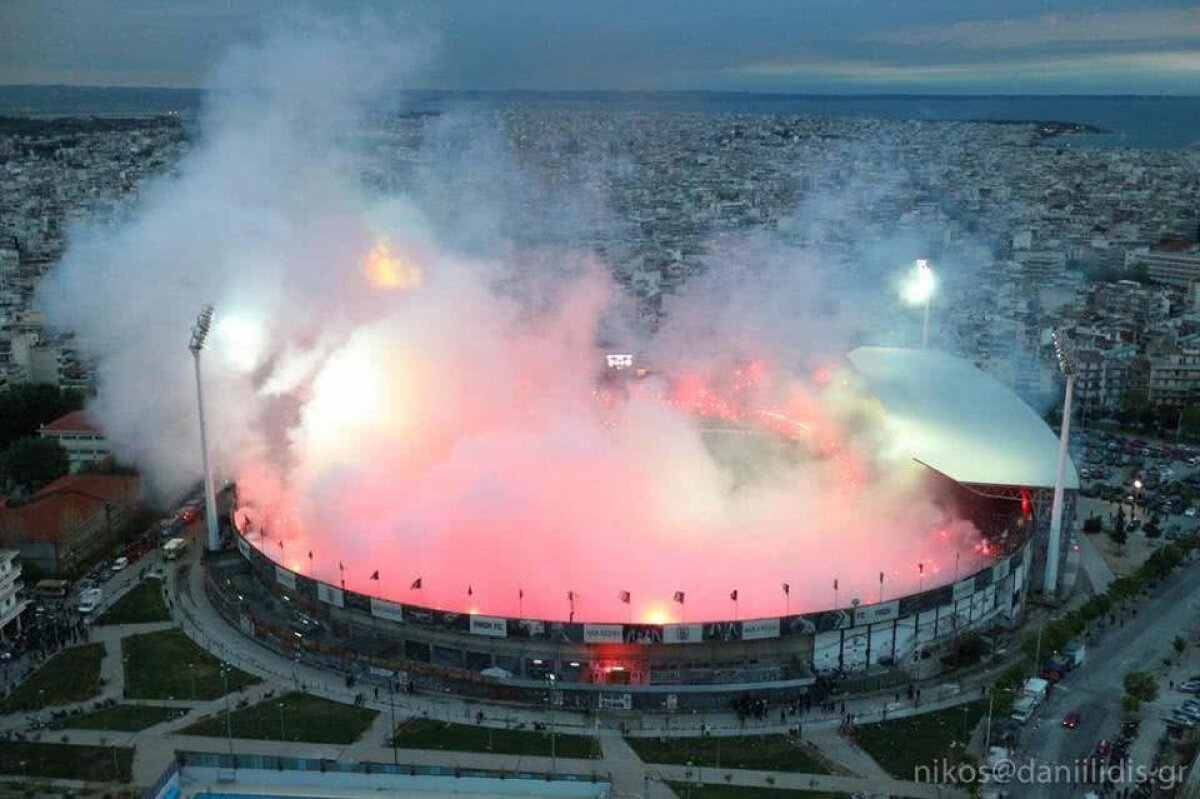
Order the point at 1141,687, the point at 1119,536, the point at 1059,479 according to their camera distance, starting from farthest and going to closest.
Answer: the point at 1119,536
the point at 1059,479
the point at 1141,687

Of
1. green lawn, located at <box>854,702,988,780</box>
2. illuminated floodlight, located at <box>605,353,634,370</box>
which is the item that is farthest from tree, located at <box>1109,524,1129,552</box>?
illuminated floodlight, located at <box>605,353,634,370</box>

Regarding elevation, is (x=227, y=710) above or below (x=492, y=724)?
above

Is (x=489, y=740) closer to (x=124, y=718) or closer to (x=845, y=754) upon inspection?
(x=845, y=754)

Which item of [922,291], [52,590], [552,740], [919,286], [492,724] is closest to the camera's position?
[552,740]

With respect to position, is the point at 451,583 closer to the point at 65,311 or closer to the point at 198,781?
the point at 198,781

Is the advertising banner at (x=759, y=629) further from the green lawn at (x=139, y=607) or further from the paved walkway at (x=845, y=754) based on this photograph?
the green lawn at (x=139, y=607)

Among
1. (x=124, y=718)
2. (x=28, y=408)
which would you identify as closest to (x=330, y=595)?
(x=124, y=718)

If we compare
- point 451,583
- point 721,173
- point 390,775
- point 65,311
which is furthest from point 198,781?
point 721,173
